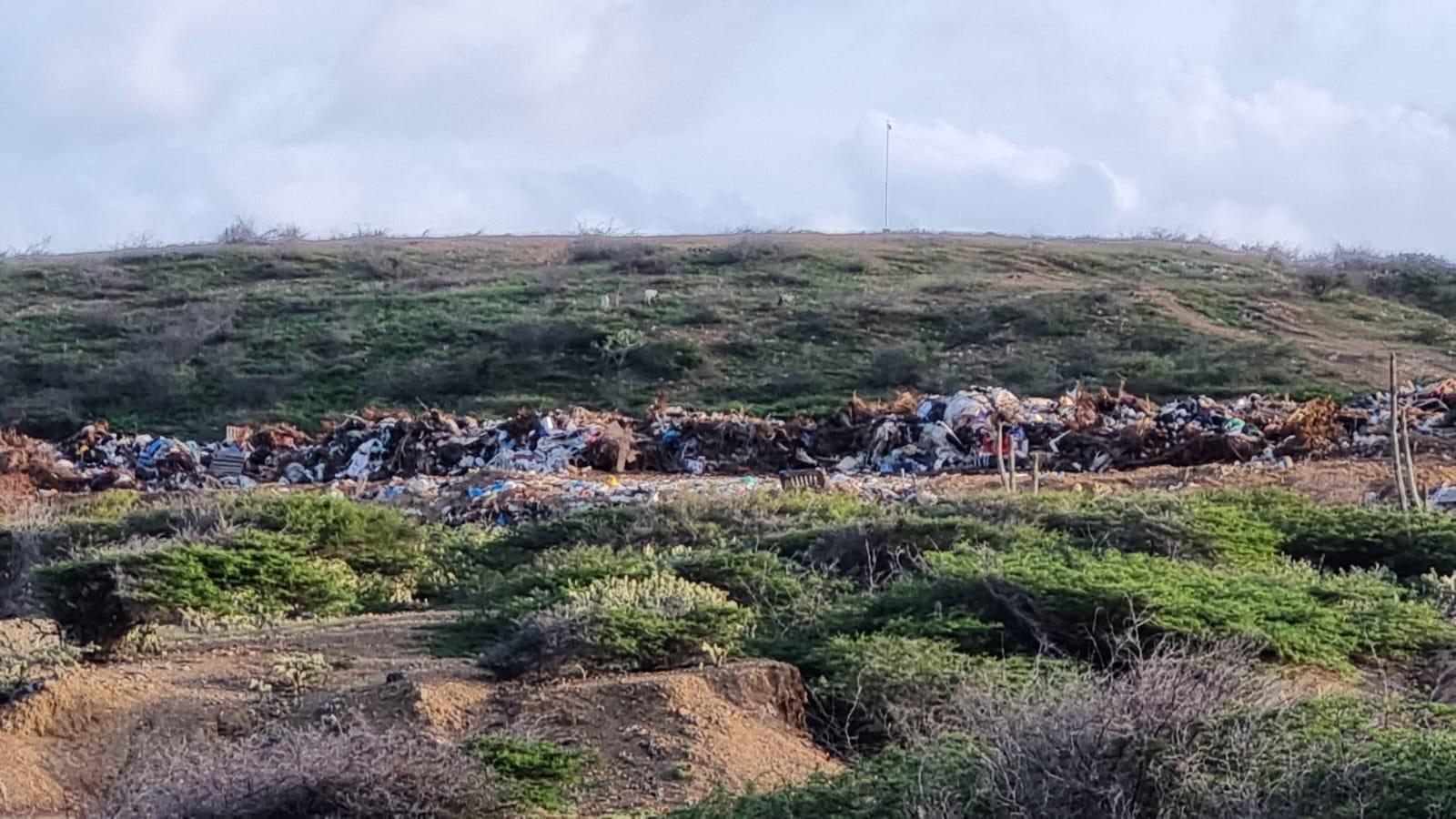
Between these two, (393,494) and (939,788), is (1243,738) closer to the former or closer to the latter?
(939,788)

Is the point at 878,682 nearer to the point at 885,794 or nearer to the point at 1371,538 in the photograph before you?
the point at 885,794

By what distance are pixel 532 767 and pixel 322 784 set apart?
908mm

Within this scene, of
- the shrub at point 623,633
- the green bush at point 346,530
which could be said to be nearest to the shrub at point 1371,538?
the shrub at point 623,633

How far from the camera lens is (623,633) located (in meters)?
8.23

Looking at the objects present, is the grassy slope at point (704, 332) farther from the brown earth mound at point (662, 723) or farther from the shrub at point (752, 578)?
the brown earth mound at point (662, 723)

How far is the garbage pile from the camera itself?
62.9 ft

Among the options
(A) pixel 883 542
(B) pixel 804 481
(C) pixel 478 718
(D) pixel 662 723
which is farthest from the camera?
(B) pixel 804 481

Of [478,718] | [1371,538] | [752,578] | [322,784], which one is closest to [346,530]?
[752,578]

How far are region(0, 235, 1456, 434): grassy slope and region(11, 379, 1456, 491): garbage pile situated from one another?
22.3 feet

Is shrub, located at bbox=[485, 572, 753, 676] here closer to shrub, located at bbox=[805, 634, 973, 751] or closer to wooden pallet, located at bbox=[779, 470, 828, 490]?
shrub, located at bbox=[805, 634, 973, 751]

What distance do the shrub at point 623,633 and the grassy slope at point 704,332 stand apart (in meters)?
20.2

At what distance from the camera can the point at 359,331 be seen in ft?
123

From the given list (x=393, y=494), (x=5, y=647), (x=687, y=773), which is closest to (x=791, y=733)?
(x=687, y=773)

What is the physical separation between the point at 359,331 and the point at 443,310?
219 centimetres
